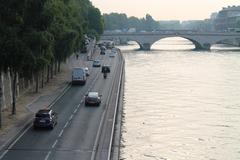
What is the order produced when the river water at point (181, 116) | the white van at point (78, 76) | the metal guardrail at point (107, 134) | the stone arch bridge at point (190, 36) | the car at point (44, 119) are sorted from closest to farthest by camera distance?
the metal guardrail at point (107, 134) → the river water at point (181, 116) → the car at point (44, 119) → the white van at point (78, 76) → the stone arch bridge at point (190, 36)

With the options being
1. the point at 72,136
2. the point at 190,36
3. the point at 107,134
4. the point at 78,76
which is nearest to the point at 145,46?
the point at 190,36

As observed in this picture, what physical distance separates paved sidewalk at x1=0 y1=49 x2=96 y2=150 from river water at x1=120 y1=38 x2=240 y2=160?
8.07 metres

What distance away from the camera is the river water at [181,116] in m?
42.7

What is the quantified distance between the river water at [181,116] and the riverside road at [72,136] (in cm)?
212

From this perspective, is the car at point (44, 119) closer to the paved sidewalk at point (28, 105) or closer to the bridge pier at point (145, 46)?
the paved sidewalk at point (28, 105)

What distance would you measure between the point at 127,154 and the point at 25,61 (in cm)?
1062

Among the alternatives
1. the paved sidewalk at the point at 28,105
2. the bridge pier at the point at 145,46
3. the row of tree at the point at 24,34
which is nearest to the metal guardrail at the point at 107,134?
the paved sidewalk at the point at 28,105

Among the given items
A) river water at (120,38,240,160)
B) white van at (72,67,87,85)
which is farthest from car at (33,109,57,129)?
white van at (72,67,87,85)

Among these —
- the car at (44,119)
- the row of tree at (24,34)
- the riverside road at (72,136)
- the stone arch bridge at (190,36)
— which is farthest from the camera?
the stone arch bridge at (190,36)

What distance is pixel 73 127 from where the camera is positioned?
44969 millimetres

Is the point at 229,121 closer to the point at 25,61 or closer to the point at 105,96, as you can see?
the point at 105,96

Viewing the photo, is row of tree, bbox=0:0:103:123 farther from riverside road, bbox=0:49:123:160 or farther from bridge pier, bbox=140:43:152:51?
bridge pier, bbox=140:43:152:51

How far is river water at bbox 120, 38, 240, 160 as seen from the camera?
140 feet

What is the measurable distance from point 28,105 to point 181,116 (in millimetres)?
15493
